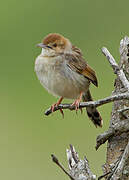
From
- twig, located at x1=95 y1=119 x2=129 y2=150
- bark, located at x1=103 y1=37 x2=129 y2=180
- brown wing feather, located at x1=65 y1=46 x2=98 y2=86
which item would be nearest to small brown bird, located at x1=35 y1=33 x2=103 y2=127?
brown wing feather, located at x1=65 y1=46 x2=98 y2=86

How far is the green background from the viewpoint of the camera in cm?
769

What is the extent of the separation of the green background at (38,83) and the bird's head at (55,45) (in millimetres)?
1390

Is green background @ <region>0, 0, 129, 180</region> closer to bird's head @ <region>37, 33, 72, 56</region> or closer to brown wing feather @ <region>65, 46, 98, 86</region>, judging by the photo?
brown wing feather @ <region>65, 46, 98, 86</region>

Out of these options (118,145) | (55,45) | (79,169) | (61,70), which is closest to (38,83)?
(55,45)

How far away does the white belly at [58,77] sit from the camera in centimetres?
550

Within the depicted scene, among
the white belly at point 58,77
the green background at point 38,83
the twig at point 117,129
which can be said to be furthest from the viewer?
the green background at point 38,83

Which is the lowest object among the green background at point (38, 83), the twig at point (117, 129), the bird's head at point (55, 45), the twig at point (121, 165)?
the twig at point (121, 165)

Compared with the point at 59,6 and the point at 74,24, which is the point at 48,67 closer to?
the point at 74,24

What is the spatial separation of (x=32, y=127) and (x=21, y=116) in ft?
1.39

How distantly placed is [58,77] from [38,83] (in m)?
4.36

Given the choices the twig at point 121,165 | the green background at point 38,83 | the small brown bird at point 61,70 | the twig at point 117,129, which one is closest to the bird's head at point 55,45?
the small brown bird at point 61,70

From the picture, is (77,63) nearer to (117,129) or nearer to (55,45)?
(55,45)

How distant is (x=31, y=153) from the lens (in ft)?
26.7

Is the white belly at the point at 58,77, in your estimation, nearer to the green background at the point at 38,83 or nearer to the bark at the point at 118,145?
the green background at the point at 38,83
